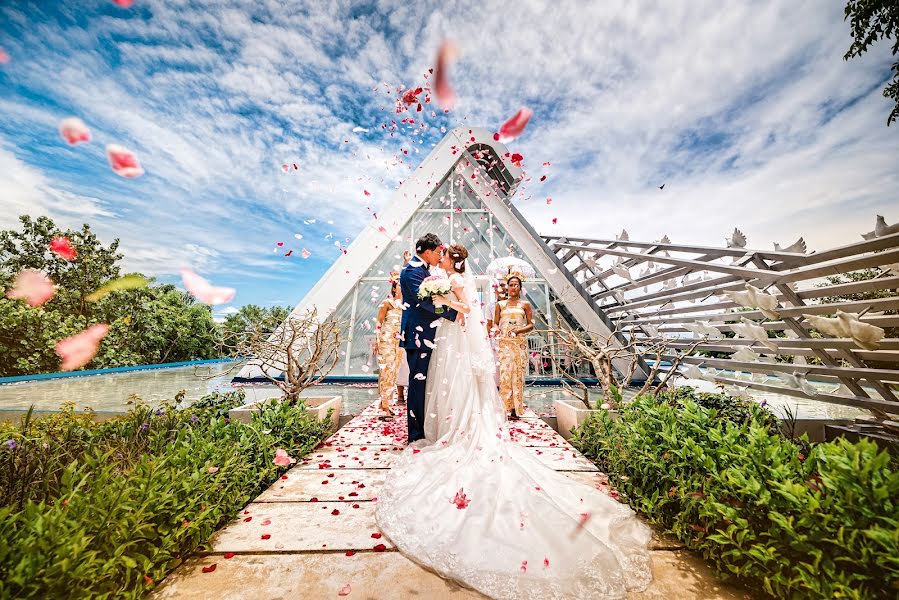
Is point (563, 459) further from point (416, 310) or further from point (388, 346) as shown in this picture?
point (388, 346)

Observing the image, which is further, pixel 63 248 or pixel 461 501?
pixel 63 248

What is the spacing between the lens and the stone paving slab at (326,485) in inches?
113

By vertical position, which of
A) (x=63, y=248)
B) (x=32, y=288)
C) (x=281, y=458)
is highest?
(x=63, y=248)

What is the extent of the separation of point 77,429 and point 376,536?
3219mm

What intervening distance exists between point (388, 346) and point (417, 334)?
192cm

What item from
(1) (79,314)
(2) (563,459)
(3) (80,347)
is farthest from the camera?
(1) (79,314)

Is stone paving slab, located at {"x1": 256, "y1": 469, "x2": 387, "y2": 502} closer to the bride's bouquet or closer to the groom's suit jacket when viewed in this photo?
the groom's suit jacket

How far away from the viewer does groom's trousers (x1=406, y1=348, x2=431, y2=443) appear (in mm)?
4082

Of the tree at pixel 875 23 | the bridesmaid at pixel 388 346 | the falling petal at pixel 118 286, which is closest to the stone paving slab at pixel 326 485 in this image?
the bridesmaid at pixel 388 346

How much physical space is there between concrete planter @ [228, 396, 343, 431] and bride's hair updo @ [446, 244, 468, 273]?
2.51 meters

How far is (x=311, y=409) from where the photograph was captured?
4.58 metres

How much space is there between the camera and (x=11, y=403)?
20.9 ft

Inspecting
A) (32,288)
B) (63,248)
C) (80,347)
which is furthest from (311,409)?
(63,248)

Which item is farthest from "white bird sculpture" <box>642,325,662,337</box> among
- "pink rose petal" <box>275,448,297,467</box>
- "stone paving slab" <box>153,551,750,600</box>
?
"pink rose petal" <box>275,448,297,467</box>
